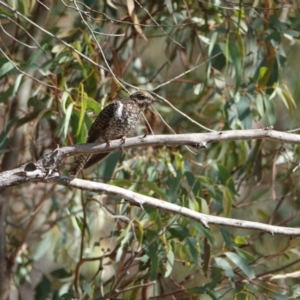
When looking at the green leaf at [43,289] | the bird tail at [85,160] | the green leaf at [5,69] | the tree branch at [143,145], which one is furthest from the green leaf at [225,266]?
the green leaf at [5,69]

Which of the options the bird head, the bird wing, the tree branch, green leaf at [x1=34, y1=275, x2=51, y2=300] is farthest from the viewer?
green leaf at [x1=34, y1=275, x2=51, y2=300]

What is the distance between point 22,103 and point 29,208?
89 cm

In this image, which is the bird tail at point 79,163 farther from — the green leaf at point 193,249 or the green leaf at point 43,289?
the green leaf at point 43,289

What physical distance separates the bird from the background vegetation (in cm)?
9

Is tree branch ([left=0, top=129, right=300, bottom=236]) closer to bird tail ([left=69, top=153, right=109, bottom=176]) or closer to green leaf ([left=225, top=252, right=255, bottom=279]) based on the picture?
bird tail ([left=69, top=153, right=109, bottom=176])

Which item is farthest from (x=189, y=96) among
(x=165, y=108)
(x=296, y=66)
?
(x=296, y=66)

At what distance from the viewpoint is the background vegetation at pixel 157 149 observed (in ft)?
13.6

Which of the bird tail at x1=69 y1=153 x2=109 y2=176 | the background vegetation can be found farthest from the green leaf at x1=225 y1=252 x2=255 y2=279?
the bird tail at x1=69 y1=153 x2=109 y2=176

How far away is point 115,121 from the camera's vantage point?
3.92 meters

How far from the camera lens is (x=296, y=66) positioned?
6.09 meters

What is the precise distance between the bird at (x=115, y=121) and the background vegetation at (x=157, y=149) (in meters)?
0.09

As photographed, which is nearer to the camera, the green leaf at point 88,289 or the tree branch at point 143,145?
the tree branch at point 143,145

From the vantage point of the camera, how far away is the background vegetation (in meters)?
4.15

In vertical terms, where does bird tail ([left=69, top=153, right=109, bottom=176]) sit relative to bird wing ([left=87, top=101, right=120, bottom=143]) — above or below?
below
